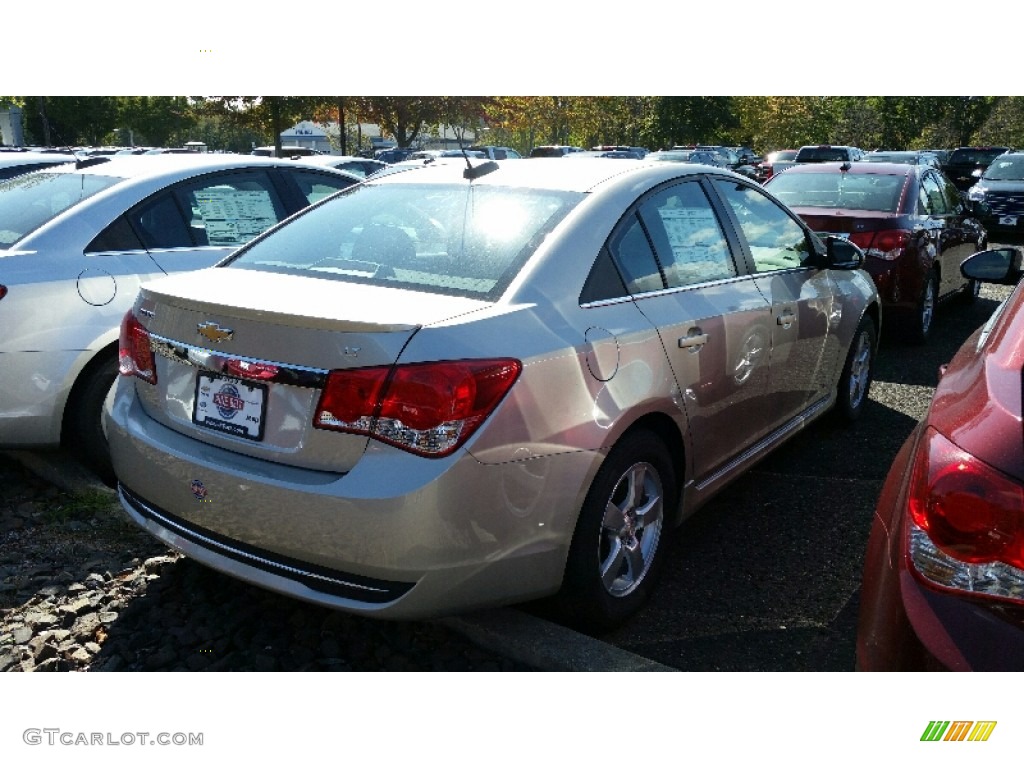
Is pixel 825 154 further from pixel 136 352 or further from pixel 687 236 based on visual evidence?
pixel 136 352

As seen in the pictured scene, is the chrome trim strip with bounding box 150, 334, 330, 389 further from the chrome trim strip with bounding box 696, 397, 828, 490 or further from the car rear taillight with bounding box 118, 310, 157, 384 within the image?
the chrome trim strip with bounding box 696, 397, 828, 490

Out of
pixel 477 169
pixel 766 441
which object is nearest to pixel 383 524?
pixel 477 169

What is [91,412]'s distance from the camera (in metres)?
4.35

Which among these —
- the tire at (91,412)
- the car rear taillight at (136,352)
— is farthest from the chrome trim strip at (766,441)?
the tire at (91,412)

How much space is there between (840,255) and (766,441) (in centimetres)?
119

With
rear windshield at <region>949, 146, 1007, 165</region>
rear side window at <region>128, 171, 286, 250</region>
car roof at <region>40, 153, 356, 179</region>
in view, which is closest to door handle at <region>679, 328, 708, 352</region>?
rear side window at <region>128, 171, 286, 250</region>

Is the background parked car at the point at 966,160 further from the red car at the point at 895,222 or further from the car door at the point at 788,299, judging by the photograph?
the car door at the point at 788,299

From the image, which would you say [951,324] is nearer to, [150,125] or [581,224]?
[581,224]

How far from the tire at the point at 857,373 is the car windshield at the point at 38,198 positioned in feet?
13.8

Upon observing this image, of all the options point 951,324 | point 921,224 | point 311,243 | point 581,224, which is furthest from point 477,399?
Result: point 951,324

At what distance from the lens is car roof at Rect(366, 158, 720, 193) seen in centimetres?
352

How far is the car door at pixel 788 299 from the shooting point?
164 inches

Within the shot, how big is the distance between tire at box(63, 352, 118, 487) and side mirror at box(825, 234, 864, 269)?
3.59 m
